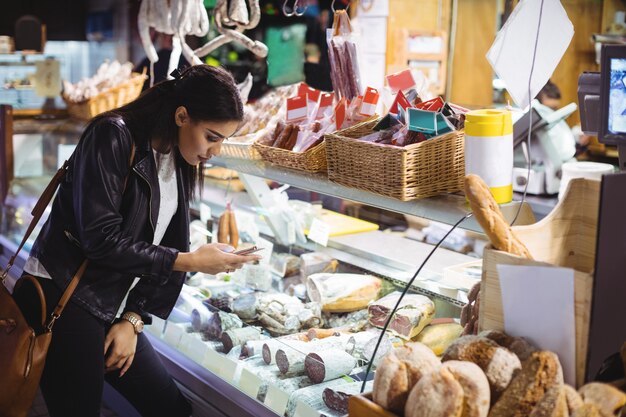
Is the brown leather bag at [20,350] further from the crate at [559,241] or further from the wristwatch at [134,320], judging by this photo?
the crate at [559,241]

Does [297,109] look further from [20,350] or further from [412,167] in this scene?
[20,350]

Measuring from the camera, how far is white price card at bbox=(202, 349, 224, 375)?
2760 mm

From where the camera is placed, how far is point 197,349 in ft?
9.53

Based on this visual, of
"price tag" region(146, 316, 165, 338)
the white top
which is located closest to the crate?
the white top

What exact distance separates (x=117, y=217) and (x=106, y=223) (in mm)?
43

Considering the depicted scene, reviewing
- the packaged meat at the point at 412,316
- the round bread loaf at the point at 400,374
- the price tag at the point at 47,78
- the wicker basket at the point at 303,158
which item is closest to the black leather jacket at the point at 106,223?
the wicker basket at the point at 303,158

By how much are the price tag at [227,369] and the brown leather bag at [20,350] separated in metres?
0.68

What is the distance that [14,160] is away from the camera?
5227 millimetres

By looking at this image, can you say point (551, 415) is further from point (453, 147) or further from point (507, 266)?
point (453, 147)

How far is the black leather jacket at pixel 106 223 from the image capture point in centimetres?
216

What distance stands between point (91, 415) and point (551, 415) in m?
1.53

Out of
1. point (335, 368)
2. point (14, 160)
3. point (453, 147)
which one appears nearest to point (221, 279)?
point (335, 368)

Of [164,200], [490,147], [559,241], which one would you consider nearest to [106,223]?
[164,200]

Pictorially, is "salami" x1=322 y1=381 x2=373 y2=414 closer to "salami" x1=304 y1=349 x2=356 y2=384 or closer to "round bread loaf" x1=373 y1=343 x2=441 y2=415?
"salami" x1=304 y1=349 x2=356 y2=384
